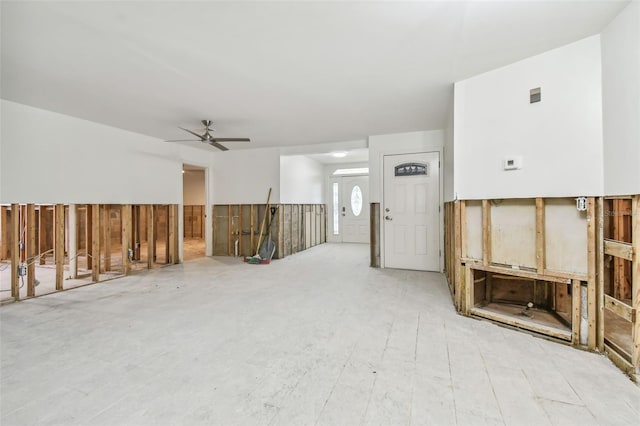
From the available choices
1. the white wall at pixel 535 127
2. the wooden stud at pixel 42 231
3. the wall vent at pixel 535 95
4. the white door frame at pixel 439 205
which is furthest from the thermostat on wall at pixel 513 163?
the wooden stud at pixel 42 231

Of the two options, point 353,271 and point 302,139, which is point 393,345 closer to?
point 353,271

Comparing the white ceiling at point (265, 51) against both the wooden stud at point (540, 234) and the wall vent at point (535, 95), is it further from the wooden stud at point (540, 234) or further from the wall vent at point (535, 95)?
the wooden stud at point (540, 234)

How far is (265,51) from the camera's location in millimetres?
2416

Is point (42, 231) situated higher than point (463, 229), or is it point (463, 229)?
point (463, 229)

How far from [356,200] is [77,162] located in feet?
22.1

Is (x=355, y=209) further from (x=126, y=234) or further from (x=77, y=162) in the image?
(x=77, y=162)

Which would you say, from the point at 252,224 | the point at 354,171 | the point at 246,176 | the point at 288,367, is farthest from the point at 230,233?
the point at 288,367

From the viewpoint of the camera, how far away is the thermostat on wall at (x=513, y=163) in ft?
8.47

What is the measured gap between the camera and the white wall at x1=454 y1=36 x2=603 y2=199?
226 cm

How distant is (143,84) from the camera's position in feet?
9.93

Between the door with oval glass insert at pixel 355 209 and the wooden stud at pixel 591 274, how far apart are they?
659cm

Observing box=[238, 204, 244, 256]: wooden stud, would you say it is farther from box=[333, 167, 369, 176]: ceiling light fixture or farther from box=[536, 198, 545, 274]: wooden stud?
box=[536, 198, 545, 274]: wooden stud

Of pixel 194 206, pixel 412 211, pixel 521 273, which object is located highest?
pixel 194 206

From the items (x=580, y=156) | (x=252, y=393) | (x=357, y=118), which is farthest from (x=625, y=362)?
(x=357, y=118)
